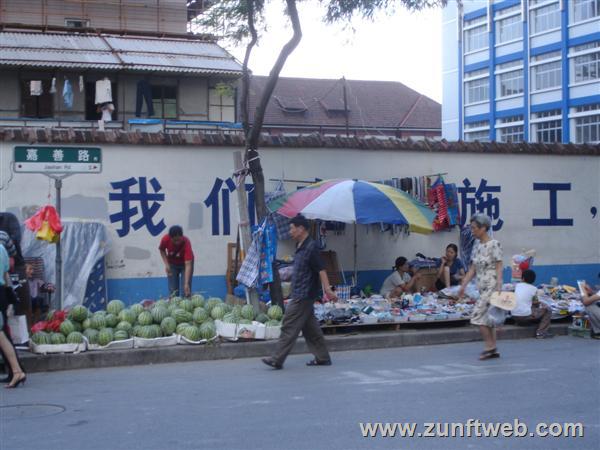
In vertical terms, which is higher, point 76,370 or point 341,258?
point 341,258

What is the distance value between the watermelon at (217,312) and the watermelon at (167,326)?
0.64m

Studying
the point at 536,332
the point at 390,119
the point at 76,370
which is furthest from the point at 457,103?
the point at 76,370

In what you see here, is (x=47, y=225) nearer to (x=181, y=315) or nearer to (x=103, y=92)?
(x=181, y=315)

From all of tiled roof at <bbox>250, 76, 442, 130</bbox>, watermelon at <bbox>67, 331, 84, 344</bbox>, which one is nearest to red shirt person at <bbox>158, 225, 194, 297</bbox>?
watermelon at <bbox>67, 331, 84, 344</bbox>

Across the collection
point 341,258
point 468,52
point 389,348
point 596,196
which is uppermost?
point 468,52

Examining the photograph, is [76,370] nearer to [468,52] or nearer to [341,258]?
[341,258]

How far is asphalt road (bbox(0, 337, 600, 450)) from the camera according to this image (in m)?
6.50

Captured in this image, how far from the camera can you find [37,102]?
25.6m

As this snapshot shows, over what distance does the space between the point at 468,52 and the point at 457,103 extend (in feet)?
11.3

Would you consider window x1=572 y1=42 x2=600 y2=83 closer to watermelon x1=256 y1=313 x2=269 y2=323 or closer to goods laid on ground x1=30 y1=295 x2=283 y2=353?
watermelon x1=256 y1=313 x2=269 y2=323

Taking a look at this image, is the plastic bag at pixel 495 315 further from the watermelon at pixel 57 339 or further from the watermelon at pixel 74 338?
the watermelon at pixel 57 339

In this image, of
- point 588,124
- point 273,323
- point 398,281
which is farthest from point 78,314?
point 588,124

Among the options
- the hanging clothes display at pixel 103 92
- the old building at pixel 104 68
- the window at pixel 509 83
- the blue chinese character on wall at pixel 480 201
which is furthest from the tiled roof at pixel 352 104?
the blue chinese character on wall at pixel 480 201

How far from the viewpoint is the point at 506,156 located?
16406 millimetres
